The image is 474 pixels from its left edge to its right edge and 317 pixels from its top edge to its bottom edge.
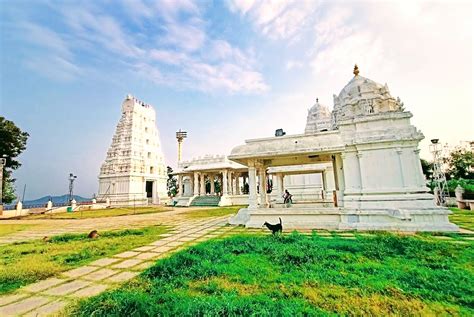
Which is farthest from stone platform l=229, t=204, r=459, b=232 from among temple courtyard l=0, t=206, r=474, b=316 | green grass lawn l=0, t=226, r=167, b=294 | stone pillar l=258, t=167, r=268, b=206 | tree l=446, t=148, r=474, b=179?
tree l=446, t=148, r=474, b=179

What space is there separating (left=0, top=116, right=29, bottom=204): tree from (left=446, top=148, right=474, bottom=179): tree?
2313 inches

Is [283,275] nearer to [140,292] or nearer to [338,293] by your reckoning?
[338,293]

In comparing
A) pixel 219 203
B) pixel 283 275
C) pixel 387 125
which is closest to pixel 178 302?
pixel 283 275

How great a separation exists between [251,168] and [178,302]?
29.1 ft

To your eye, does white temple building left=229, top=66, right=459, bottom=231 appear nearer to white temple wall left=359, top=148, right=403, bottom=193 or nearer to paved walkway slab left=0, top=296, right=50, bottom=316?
white temple wall left=359, top=148, right=403, bottom=193

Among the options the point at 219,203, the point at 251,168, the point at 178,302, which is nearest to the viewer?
the point at 178,302

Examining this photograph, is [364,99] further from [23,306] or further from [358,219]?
[23,306]

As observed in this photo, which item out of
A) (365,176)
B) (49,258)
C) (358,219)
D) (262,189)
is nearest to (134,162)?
(262,189)

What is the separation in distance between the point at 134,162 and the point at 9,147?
47.0ft

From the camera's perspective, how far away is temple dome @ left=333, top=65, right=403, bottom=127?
1734cm

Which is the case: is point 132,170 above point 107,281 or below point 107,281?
above

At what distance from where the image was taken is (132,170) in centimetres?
3606

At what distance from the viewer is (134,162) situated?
36.6 metres

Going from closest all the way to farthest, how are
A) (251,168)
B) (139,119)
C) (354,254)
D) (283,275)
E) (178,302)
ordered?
(178,302) → (283,275) → (354,254) → (251,168) → (139,119)
